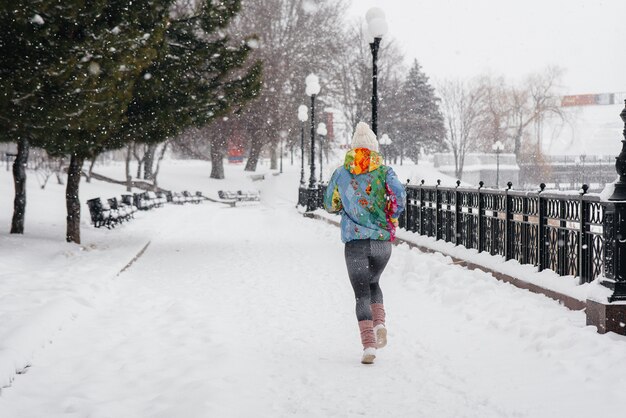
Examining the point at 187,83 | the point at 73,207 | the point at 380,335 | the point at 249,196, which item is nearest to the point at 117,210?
the point at 73,207

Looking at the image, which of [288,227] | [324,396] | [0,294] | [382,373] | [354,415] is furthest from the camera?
[288,227]

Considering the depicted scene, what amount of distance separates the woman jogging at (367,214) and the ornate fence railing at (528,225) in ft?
7.49

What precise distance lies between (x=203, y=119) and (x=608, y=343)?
1251 cm

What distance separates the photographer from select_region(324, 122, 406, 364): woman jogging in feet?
18.9

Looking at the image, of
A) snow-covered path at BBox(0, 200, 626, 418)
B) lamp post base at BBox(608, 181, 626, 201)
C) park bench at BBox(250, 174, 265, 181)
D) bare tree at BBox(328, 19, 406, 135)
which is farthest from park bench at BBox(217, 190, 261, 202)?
lamp post base at BBox(608, 181, 626, 201)

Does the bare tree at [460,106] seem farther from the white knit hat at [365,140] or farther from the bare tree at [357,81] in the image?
the white knit hat at [365,140]

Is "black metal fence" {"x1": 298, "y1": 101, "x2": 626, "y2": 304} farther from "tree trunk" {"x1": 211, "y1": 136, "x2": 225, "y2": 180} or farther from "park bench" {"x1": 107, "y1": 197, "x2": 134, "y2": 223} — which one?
"tree trunk" {"x1": 211, "y1": 136, "x2": 225, "y2": 180}

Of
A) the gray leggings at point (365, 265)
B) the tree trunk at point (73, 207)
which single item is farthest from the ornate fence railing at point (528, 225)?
the tree trunk at point (73, 207)

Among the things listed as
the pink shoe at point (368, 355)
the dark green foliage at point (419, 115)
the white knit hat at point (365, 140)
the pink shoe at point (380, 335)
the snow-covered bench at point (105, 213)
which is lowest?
the pink shoe at point (368, 355)

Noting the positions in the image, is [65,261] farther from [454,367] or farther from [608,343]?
[608,343]

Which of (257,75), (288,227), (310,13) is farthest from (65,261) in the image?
(310,13)

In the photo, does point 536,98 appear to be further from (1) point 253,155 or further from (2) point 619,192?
Answer: (2) point 619,192

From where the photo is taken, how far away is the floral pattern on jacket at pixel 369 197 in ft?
18.9

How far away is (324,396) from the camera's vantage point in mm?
4930
